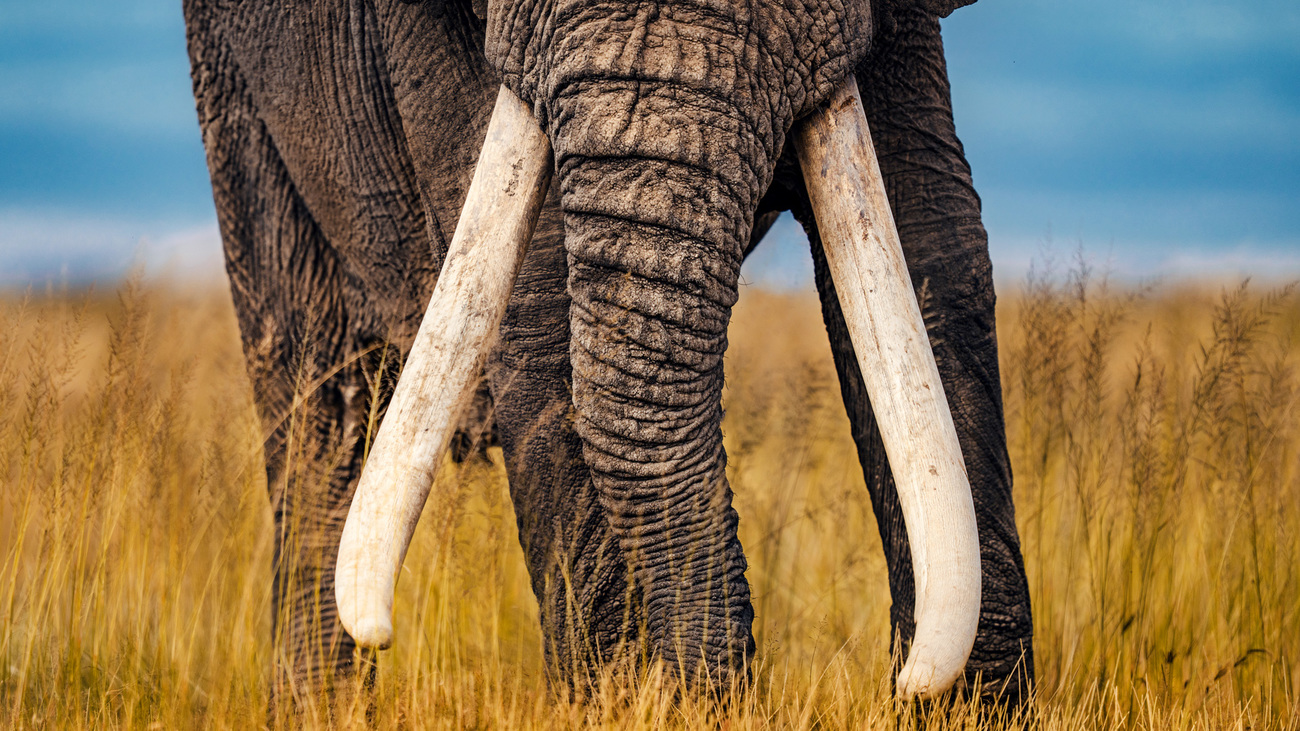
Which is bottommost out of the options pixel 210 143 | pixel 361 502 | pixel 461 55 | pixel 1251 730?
pixel 1251 730

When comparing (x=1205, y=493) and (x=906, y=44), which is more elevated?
(x=906, y=44)

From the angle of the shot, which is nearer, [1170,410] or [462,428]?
[462,428]

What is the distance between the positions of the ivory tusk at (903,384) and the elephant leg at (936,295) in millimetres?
513

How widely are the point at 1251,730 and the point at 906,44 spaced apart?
1968 millimetres

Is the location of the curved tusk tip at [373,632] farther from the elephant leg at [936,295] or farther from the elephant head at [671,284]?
the elephant leg at [936,295]

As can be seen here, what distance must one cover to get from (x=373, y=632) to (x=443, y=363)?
1.84ft

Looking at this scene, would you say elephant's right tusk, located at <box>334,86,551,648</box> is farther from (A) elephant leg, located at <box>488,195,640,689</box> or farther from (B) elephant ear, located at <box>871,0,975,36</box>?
(B) elephant ear, located at <box>871,0,975,36</box>

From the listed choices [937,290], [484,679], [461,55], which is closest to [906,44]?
[937,290]

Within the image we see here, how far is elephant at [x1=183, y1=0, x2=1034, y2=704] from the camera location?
210 cm

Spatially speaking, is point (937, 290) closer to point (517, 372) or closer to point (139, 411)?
point (517, 372)

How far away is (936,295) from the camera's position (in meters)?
2.85

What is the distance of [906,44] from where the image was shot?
9.28 ft

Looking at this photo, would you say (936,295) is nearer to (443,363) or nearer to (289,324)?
(443,363)

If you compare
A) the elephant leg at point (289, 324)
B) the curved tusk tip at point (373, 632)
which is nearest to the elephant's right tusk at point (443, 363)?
the curved tusk tip at point (373, 632)
